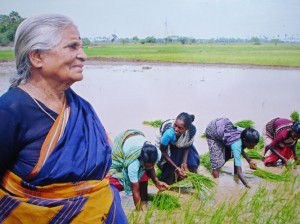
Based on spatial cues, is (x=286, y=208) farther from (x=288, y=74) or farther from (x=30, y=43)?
(x=288, y=74)

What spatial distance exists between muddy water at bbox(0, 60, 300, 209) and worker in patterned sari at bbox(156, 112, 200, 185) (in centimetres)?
45

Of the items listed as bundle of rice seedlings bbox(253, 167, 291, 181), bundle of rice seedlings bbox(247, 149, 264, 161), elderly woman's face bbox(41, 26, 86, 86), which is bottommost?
bundle of rice seedlings bbox(247, 149, 264, 161)

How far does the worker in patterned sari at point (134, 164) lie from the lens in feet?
9.28

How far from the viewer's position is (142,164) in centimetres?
294

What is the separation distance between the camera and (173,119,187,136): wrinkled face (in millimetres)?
3431

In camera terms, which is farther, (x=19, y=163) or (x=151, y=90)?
(x=151, y=90)

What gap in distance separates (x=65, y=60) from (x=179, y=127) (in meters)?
2.37

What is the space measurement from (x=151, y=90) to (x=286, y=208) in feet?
28.8

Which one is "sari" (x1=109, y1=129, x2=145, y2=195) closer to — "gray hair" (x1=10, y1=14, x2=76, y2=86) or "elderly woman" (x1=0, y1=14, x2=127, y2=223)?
"elderly woman" (x1=0, y1=14, x2=127, y2=223)

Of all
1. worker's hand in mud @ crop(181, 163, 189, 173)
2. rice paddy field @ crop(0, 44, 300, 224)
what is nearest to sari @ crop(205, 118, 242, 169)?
rice paddy field @ crop(0, 44, 300, 224)

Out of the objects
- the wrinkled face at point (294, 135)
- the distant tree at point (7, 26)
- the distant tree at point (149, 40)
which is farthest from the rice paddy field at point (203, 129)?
the distant tree at point (149, 40)

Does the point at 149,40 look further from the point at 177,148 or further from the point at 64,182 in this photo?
the point at 64,182

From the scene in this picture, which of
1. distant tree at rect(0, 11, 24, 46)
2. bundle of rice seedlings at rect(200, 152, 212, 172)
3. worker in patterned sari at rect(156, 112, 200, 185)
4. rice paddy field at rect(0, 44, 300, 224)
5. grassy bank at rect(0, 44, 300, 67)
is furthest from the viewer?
grassy bank at rect(0, 44, 300, 67)

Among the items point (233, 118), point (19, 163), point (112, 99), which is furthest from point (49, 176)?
point (112, 99)
